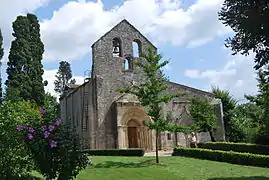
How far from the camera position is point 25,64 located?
110 feet

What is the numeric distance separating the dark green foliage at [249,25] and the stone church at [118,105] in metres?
19.1

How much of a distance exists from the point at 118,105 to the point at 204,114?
324 inches

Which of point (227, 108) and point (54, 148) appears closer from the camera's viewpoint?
point (54, 148)

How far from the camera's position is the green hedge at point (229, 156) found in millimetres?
17406

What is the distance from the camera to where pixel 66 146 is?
9.62m

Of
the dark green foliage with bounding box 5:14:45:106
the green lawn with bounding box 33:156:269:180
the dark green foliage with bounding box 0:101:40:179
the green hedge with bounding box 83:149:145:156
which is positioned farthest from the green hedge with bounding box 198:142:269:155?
the dark green foliage with bounding box 5:14:45:106

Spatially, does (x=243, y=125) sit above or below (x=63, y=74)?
below

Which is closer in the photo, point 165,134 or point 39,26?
point 165,134

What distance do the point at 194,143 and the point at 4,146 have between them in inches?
694

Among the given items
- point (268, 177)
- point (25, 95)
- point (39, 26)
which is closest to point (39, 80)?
point (25, 95)

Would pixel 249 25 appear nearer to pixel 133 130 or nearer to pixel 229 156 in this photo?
pixel 229 156

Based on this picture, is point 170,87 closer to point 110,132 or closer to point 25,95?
point 110,132

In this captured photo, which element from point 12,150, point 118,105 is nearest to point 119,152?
point 118,105

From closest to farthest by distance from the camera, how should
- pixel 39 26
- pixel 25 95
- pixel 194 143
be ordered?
pixel 194 143 < pixel 25 95 < pixel 39 26
